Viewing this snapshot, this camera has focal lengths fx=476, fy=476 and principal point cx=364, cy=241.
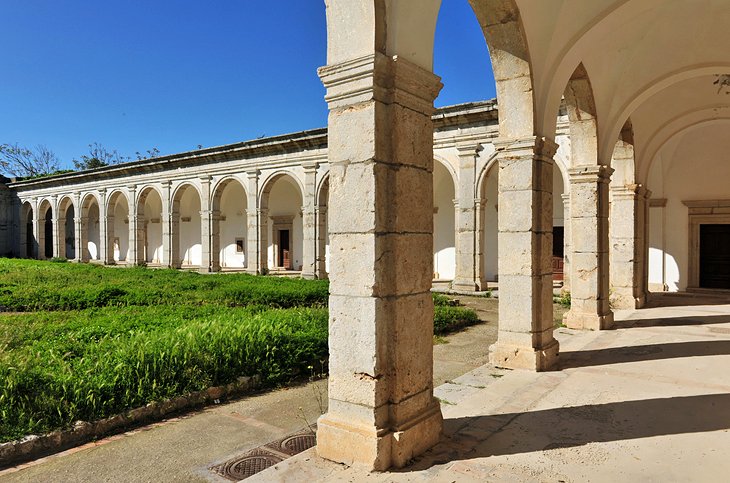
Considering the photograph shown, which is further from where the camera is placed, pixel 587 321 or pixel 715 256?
pixel 715 256

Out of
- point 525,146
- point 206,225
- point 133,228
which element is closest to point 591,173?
point 525,146

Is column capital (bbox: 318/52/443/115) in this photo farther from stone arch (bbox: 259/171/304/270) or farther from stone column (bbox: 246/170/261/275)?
stone arch (bbox: 259/171/304/270)

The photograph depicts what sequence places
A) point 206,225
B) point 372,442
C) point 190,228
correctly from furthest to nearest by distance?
1. point 190,228
2. point 206,225
3. point 372,442

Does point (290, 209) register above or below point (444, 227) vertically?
above

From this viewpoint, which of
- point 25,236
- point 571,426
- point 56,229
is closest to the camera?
point 571,426

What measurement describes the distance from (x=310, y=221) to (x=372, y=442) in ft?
50.4

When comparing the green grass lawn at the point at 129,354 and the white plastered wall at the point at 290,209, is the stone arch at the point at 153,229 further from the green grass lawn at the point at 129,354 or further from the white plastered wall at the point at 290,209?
the green grass lawn at the point at 129,354

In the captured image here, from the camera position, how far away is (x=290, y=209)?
74.9 feet

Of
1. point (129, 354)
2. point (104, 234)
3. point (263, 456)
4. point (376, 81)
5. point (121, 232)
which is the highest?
point (376, 81)

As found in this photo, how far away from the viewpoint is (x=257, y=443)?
12.4 ft

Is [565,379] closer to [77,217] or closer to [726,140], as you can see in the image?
[726,140]

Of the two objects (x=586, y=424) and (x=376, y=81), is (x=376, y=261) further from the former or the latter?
(x=586, y=424)

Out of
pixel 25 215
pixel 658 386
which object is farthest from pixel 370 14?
pixel 25 215

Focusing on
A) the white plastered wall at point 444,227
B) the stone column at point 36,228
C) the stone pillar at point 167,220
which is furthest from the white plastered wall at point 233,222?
the stone column at point 36,228
